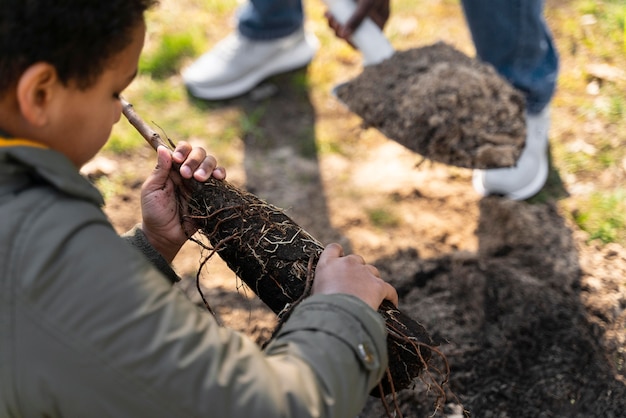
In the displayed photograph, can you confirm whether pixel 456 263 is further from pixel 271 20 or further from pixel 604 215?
pixel 271 20

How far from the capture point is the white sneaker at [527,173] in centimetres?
354

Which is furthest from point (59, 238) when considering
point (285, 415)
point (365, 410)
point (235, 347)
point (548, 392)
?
point (548, 392)

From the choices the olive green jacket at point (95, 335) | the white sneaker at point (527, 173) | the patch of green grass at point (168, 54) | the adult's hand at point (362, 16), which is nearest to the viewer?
the olive green jacket at point (95, 335)

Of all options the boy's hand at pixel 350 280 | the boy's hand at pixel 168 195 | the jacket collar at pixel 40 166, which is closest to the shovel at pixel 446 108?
the boy's hand at pixel 168 195

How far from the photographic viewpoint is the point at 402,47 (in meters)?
4.60

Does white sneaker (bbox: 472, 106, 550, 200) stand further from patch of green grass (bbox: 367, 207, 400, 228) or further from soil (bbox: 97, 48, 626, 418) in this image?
patch of green grass (bbox: 367, 207, 400, 228)

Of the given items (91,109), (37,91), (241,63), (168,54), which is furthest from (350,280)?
(168,54)

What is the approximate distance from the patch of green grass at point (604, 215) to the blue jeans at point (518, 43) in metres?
0.54

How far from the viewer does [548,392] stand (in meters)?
2.56

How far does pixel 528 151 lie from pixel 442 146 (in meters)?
0.76

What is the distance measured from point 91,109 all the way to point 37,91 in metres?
0.13

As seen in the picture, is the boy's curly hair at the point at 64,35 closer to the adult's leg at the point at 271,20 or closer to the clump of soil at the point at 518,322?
the clump of soil at the point at 518,322

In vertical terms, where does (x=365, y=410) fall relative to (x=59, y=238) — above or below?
below

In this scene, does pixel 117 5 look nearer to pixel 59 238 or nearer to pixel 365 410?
pixel 59 238
